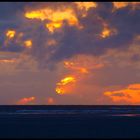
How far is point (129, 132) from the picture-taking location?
1925 cm

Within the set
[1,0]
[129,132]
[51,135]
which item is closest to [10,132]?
[51,135]

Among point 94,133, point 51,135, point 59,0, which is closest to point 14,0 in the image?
point 59,0

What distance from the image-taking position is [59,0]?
5113 millimetres

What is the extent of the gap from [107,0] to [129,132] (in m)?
14.8

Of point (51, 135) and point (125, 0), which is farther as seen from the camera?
point (51, 135)

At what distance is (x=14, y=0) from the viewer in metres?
5.10

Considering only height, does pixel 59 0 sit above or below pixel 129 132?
above

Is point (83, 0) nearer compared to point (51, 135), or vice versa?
point (83, 0)

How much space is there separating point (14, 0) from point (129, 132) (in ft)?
49.2

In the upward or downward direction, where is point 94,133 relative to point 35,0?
downward

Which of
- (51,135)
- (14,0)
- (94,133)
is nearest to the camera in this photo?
(14,0)

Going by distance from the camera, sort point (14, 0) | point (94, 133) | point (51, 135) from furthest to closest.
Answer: point (94, 133), point (51, 135), point (14, 0)

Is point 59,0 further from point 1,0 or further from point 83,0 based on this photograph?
point 1,0

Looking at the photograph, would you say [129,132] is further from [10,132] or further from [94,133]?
[10,132]
